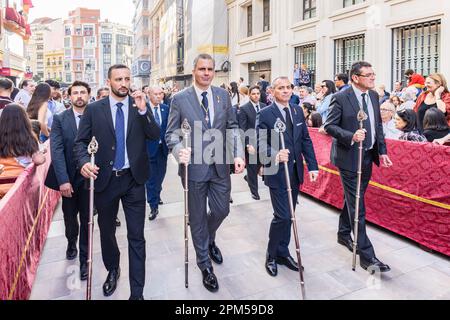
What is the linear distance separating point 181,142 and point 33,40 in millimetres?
129255

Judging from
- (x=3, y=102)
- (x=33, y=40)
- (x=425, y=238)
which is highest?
(x=33, y=40)

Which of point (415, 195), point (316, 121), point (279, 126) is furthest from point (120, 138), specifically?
point (316, 121)

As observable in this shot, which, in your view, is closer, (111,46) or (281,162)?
(281,162)

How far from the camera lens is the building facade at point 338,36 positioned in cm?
1080

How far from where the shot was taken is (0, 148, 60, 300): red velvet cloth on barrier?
2.85 m

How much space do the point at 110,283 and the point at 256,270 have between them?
1506 mm

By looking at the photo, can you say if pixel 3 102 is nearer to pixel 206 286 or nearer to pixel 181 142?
pixel 181 142

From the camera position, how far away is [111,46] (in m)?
112

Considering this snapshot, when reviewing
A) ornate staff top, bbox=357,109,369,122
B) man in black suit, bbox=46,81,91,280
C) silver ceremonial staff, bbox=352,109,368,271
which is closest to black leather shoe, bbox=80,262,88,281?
man in black suit, bbox=46,81,91,280

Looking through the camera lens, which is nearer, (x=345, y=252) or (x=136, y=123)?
(x=136, y=123)

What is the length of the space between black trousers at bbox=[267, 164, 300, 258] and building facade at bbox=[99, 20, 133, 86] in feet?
370

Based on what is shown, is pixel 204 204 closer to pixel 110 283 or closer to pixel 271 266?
pixel 271 266

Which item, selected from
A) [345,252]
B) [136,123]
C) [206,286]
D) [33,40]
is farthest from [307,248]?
[33,40]

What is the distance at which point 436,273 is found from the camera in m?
3.93
